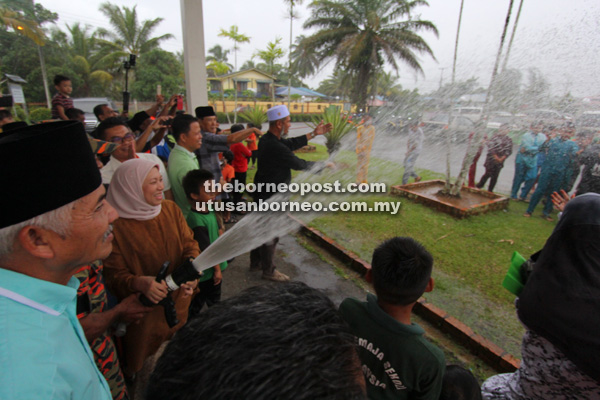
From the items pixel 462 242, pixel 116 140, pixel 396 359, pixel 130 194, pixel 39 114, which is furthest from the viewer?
pixel 39 114

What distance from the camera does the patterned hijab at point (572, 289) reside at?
1390mm

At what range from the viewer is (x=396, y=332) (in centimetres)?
144

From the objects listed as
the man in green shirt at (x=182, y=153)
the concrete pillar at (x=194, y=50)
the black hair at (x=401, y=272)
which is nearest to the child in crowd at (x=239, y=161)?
the concrete pillar at (x=194, y=50)

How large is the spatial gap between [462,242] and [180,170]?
5027mm

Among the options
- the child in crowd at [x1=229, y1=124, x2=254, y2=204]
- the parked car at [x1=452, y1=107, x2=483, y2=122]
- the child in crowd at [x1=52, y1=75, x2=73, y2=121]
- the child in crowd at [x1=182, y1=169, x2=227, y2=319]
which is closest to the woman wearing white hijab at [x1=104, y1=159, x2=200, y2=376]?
the child in crowd at [x1=182, y1=169, x2=227, y2=319]

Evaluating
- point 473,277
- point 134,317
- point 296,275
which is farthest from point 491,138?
point 134,317

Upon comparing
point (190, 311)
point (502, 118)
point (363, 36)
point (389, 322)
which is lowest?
point (190, 311)

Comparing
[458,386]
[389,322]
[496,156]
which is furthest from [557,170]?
[389,322]

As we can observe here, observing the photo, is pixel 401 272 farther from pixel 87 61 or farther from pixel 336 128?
pixel 87 61

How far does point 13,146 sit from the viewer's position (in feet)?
3.08

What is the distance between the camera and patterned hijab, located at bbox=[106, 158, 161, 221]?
1995mm

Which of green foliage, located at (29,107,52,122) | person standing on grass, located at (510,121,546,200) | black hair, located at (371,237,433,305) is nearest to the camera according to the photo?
black hair, located at (371,237,433,305)

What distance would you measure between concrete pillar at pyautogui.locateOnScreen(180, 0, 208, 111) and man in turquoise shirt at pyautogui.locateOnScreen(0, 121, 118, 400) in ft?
22.1

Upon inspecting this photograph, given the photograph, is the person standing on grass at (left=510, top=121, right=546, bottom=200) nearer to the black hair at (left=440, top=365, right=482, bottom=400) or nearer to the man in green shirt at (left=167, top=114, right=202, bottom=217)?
the black hair at (left=440, top=365, right=482, bottom=400)
